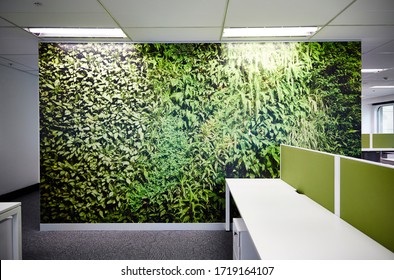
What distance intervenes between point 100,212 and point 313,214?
2374 millimetres

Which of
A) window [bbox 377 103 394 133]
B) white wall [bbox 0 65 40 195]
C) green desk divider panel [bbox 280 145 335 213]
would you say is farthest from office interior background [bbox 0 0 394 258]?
window [bbox 377 103 394 133]

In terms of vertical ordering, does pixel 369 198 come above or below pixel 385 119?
below

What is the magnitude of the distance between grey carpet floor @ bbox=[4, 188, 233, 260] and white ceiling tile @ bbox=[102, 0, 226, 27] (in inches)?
85.7

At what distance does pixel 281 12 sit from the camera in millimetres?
2475

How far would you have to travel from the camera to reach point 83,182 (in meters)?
3.23

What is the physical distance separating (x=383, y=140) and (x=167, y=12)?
17.7 feet

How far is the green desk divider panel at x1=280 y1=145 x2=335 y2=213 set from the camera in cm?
191

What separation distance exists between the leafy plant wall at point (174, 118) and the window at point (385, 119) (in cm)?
781

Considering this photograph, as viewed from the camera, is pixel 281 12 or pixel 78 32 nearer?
pixel 281 12

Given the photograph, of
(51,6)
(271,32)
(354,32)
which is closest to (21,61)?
(51,6)

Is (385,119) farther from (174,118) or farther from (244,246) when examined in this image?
(244,246)

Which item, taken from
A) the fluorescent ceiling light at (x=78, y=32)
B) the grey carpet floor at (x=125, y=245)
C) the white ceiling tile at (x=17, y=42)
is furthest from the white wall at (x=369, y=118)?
the white ceiling tile at (x=17, y=42)
